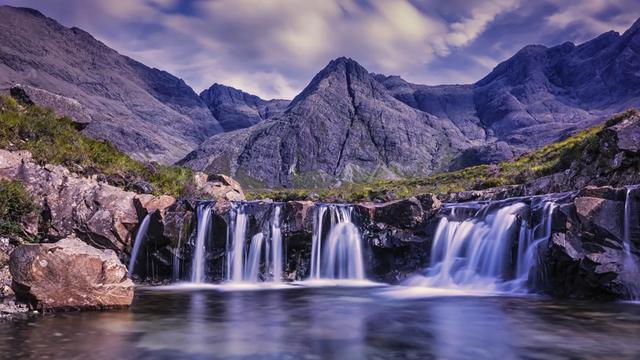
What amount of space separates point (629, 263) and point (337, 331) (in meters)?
12.8

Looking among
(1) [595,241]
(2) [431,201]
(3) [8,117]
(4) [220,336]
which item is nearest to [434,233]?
(2) [431,201]

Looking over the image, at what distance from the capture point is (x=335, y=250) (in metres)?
32.6

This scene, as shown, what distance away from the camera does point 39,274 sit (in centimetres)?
1644

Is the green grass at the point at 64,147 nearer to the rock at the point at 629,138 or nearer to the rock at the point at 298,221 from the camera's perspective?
the rock at the point at 298,221

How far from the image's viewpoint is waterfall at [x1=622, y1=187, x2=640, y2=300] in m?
20.1

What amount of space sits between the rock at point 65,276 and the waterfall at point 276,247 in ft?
46.5

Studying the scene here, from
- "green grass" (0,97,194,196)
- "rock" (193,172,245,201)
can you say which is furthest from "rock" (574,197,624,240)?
"rock" (193,172,245,201)

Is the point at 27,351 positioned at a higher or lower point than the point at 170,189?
lower

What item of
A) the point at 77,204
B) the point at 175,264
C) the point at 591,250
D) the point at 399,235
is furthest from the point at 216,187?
the point at 591,250

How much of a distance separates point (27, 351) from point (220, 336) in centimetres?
530

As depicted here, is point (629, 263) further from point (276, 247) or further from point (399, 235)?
point (276, 247)

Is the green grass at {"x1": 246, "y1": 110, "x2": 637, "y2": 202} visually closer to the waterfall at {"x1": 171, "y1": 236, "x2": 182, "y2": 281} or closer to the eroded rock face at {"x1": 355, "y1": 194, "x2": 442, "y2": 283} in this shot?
the eroded rock face at {"x1": 355, "y1": 194, "x2": 442, "y2": 283}

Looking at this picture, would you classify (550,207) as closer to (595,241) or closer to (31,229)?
(595,241)

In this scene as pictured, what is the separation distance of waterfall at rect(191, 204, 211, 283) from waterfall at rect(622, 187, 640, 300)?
22992mm
